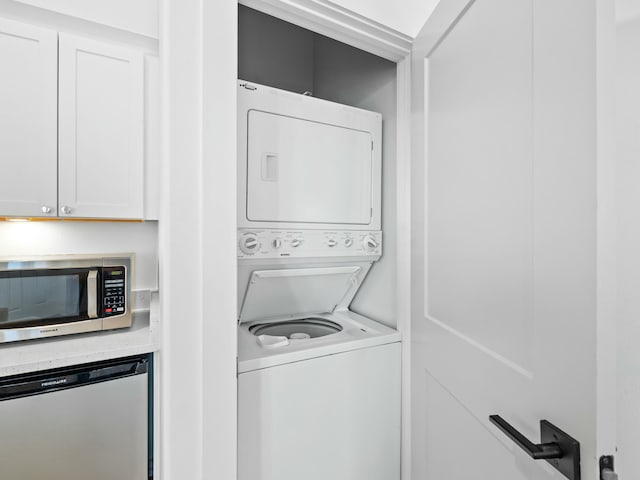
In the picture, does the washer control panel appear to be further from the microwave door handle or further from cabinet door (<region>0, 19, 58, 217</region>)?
cabinet door (<region>0, 19, 58, 217</region>)

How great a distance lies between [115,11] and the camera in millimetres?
1802

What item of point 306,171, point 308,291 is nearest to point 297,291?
point 308,291

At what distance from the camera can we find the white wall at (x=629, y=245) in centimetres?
78

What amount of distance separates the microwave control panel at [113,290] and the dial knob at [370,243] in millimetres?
1274

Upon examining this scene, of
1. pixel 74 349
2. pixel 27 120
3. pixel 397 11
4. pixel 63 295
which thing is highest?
pixel 397 11

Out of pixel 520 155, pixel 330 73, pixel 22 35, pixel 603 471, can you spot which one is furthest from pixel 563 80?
pixel 22 35

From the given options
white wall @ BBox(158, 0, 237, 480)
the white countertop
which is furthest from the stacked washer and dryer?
the white countertop

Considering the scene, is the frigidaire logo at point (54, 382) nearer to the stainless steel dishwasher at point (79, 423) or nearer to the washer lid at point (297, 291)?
the stainless steel dishwasher at point (79, 423)

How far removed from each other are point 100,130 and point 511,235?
2.05 metres

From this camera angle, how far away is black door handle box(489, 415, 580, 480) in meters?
0.60

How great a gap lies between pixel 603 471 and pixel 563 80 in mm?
708

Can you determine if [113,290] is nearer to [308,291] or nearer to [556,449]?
[308,291]

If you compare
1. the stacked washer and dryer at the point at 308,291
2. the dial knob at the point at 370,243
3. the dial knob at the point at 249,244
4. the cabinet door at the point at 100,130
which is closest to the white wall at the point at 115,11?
the cabinet door at the point at 100,130

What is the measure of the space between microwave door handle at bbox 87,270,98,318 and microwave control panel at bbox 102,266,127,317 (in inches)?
1.2
